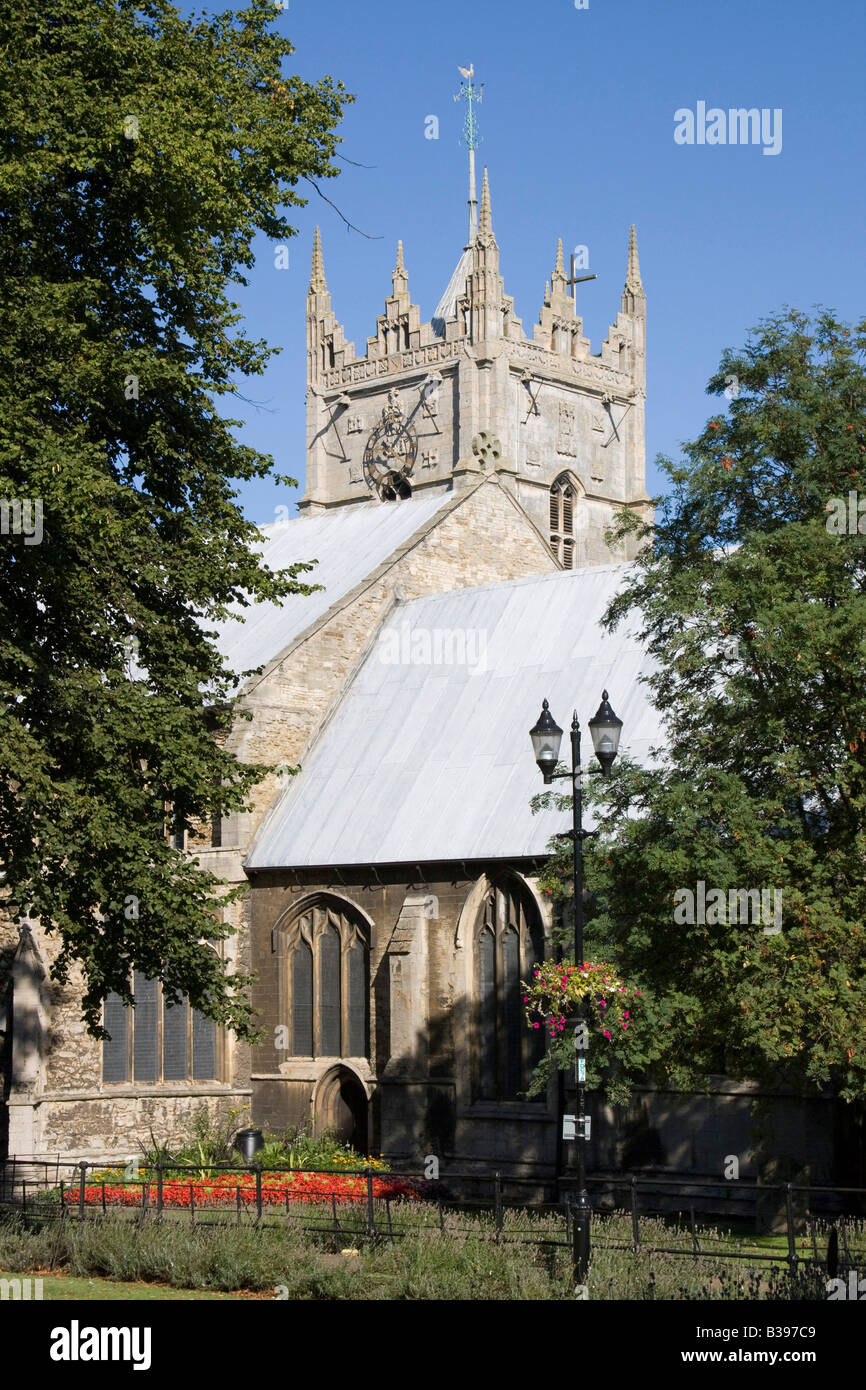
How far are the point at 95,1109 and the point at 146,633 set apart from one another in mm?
13829

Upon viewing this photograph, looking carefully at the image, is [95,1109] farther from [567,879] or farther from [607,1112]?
[567,879]

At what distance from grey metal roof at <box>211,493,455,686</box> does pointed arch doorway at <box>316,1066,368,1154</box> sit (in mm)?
8408

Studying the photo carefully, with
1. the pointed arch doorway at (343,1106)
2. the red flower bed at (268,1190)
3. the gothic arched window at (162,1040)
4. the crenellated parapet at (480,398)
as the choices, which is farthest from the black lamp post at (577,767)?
the crenellated parapet at (480,398)

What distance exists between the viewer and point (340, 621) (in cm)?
3606

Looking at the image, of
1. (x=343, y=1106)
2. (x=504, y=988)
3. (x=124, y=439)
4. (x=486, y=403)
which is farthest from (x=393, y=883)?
(x=486, y=403)

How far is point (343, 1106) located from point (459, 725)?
278 inches

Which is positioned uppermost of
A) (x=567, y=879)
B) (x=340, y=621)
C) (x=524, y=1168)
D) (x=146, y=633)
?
(x=340, y=621)

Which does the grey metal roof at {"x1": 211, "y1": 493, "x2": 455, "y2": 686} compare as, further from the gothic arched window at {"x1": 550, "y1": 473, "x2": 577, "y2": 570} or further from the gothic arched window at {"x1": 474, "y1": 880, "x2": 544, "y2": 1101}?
the gothic arched window at {"x1": 550, "y1": 473, "x2": 577, "y2": 570}

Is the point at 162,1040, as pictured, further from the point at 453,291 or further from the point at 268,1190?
the point at 453,291

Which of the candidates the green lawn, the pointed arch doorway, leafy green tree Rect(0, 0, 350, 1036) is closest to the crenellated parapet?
the pointed arch doorway

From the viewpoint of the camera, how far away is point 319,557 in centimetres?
4131

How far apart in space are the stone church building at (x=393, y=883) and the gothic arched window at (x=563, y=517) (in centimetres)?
2272

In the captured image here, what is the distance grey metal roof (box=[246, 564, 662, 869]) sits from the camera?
2947 cm
